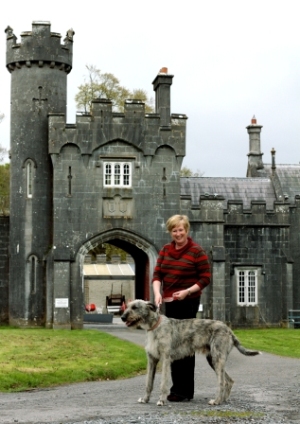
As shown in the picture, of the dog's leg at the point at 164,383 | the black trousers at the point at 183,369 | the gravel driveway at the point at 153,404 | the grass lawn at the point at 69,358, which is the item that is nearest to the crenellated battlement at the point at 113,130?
the grass lawn at the point at 69,358

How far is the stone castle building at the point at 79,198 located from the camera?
3269 cm

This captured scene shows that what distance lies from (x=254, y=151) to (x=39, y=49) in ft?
61.6

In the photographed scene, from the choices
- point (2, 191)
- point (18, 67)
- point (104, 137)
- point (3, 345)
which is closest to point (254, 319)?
point (104, 137)

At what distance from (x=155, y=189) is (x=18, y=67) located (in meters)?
7.09

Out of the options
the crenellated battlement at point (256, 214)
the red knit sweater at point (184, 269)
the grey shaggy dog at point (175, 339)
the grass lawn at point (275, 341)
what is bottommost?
the grass lawn at point (275, 341)

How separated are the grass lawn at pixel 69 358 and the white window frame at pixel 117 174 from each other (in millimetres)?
Answer: 7568

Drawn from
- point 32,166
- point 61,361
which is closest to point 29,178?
point 32,166

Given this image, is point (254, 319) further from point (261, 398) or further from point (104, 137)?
point (261, 398)

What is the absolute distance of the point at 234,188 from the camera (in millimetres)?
39938

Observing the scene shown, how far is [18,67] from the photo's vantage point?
112 feet

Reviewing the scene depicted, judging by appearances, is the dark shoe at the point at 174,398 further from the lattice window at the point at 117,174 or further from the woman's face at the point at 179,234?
the lattice window at the point at 117,174

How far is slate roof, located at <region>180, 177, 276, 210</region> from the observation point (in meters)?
39.1

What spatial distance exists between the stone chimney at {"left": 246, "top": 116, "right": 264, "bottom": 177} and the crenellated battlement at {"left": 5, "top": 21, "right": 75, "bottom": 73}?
17.2 metres

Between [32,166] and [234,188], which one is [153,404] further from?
[234,188]
